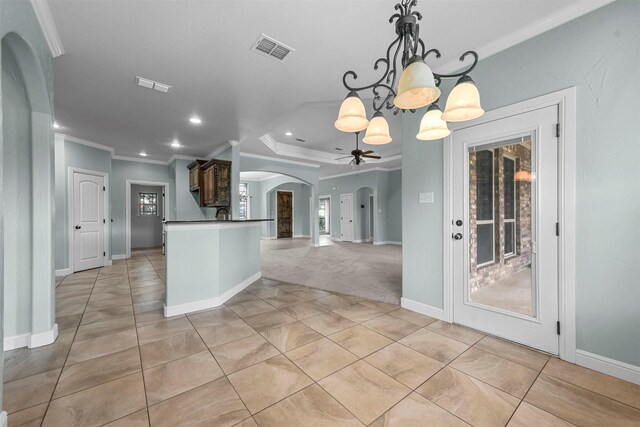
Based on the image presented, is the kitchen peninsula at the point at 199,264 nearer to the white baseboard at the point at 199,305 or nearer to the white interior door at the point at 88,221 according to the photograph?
the white baseboard at the point at 199,305

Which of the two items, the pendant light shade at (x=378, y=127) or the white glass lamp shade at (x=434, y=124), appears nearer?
the white glass lamp shade at (x=434, y=124)

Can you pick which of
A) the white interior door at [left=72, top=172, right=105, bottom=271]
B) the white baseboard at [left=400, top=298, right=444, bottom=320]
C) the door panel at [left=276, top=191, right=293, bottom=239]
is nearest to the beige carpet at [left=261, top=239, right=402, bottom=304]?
the white baseboard at [left=400, top=298, right=444, bottom=320]

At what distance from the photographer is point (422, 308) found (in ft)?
9.58

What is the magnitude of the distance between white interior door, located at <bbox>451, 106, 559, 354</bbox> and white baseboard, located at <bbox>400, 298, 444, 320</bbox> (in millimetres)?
168

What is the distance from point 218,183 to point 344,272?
326cm

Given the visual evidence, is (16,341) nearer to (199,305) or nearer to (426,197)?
(199,305)

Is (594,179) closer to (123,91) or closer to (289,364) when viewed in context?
(289,364)

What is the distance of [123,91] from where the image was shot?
10.9 ft

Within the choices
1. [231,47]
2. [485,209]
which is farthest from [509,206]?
[231,47]

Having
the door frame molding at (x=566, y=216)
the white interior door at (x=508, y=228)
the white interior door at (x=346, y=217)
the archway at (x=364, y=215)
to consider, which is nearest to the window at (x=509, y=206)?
the white interior door at (x=508, y=228)

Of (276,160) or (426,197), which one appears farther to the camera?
(276,160)

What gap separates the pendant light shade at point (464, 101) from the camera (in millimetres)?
1374

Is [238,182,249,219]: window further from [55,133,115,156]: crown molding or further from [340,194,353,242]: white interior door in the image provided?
[55,133,115,156]: crown molding

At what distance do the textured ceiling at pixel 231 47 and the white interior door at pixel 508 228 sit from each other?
0.85m
